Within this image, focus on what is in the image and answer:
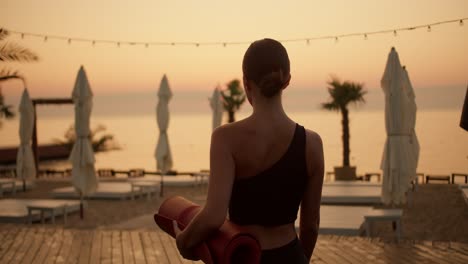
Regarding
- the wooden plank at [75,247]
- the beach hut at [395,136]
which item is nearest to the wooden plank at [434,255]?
the beach hut at [395,136]

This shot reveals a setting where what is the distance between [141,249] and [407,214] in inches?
275

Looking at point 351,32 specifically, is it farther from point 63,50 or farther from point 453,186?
point 63,50

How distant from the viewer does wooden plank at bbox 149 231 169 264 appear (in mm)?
7004

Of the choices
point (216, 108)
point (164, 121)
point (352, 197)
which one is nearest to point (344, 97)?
point (216, 108)

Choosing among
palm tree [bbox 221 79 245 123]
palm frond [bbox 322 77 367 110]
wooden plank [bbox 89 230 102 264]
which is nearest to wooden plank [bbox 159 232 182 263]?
wooden plank [bbox 89 230 102 264]

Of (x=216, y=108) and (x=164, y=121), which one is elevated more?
(x=216, y=108)

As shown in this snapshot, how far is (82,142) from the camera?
12.3 metres

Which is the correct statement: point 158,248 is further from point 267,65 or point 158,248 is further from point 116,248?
point 267,65

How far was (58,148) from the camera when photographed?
73.4 m

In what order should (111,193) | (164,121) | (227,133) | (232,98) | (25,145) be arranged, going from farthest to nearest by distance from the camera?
1. (232,98)
2. (164,121)
3. (25,145)
4. (111,193)
5. (227,133)

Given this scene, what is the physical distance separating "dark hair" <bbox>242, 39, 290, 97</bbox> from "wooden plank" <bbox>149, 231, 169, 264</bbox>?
5416 mm

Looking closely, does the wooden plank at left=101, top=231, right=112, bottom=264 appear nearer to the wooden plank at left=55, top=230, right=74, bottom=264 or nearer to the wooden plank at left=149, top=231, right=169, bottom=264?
the wooden plank at left=55, top=230, right=74, bottom=264

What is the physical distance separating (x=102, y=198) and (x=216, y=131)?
1486 centimetres

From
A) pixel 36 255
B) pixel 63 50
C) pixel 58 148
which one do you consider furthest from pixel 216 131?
pixel 58 148
